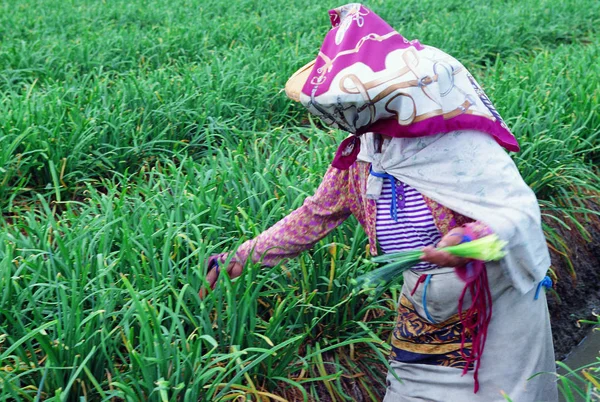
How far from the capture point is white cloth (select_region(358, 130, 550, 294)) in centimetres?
160

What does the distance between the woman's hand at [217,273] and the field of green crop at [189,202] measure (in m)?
0.03

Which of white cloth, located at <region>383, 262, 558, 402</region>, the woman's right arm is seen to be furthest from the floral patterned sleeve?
white cloth, located at <region>383, 262, 558, 402</region>

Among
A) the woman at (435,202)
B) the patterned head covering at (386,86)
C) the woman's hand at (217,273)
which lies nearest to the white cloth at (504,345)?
the woman at (435,202)

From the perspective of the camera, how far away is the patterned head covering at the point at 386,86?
1.58 meters

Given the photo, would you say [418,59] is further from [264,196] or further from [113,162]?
[113,162]

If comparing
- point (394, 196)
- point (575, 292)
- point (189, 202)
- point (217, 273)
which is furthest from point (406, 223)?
point (575, 292)

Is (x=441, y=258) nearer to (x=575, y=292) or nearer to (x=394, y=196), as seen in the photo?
(x=394, y=196)

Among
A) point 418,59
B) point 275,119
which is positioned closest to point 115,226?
point 418,59

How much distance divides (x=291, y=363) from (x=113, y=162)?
61.8 inches

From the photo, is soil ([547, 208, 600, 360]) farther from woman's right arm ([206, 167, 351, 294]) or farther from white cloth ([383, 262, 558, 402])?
woman's right arm ([206, 167, 351, 294])

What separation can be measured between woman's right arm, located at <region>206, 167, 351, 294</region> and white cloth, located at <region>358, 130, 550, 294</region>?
0.26m

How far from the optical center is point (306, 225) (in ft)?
6.76

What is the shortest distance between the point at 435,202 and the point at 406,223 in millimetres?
102

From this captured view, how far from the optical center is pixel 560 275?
127 inches
